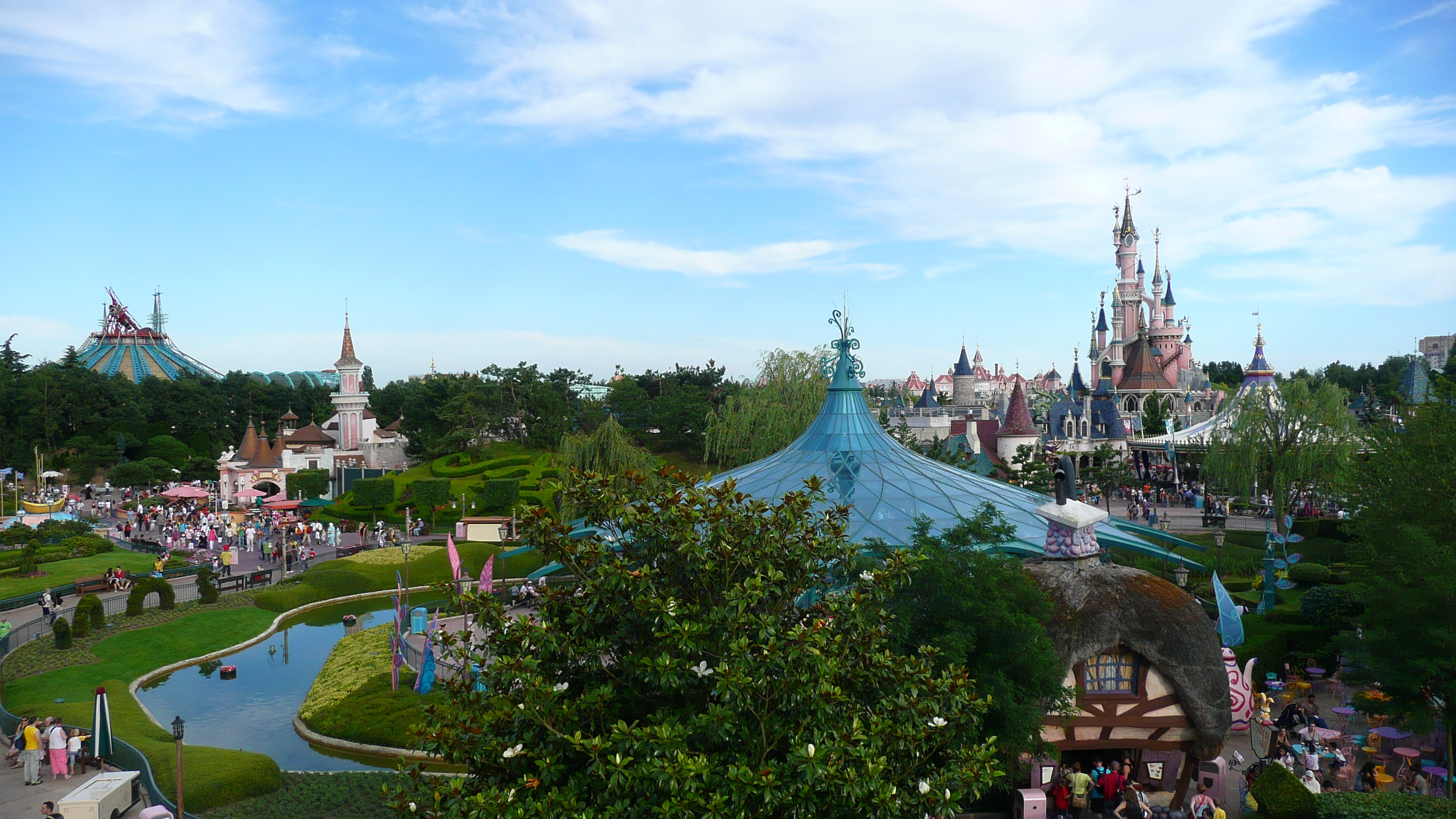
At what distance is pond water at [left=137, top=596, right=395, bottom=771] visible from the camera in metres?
19.2

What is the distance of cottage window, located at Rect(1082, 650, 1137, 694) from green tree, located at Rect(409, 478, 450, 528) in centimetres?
3819

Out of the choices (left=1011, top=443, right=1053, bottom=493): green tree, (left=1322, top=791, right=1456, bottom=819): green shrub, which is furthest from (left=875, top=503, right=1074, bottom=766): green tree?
(left=1011, top=443, right=1053, bottom=493): green tree

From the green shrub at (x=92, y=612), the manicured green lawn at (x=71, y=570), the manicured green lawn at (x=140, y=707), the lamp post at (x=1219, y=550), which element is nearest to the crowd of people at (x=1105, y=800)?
the lamp post at (x=1219, y=550)

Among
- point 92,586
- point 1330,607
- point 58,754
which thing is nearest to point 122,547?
point 92,586

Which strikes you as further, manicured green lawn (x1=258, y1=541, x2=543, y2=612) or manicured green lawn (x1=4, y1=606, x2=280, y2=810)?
manicured green lawn (x1=258, y1=541, x2=543, y2=612)

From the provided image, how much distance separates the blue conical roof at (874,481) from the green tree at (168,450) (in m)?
59.1

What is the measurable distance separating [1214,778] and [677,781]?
35.0 ft

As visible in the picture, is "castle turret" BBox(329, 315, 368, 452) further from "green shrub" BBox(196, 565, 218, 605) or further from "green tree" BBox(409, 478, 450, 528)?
"green shrub" BBox(196, 565, 218, 605)

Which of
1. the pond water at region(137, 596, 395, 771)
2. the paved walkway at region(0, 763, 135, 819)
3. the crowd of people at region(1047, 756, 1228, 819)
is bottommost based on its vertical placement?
the pond water at region(137, 596, 395, 771)

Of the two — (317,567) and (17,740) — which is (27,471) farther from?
(17,740)

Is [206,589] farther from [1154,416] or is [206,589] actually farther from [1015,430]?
[1154,416]

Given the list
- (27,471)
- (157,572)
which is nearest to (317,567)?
(157,572)

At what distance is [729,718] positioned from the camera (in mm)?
8305

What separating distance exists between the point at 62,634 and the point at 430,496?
2178cm
